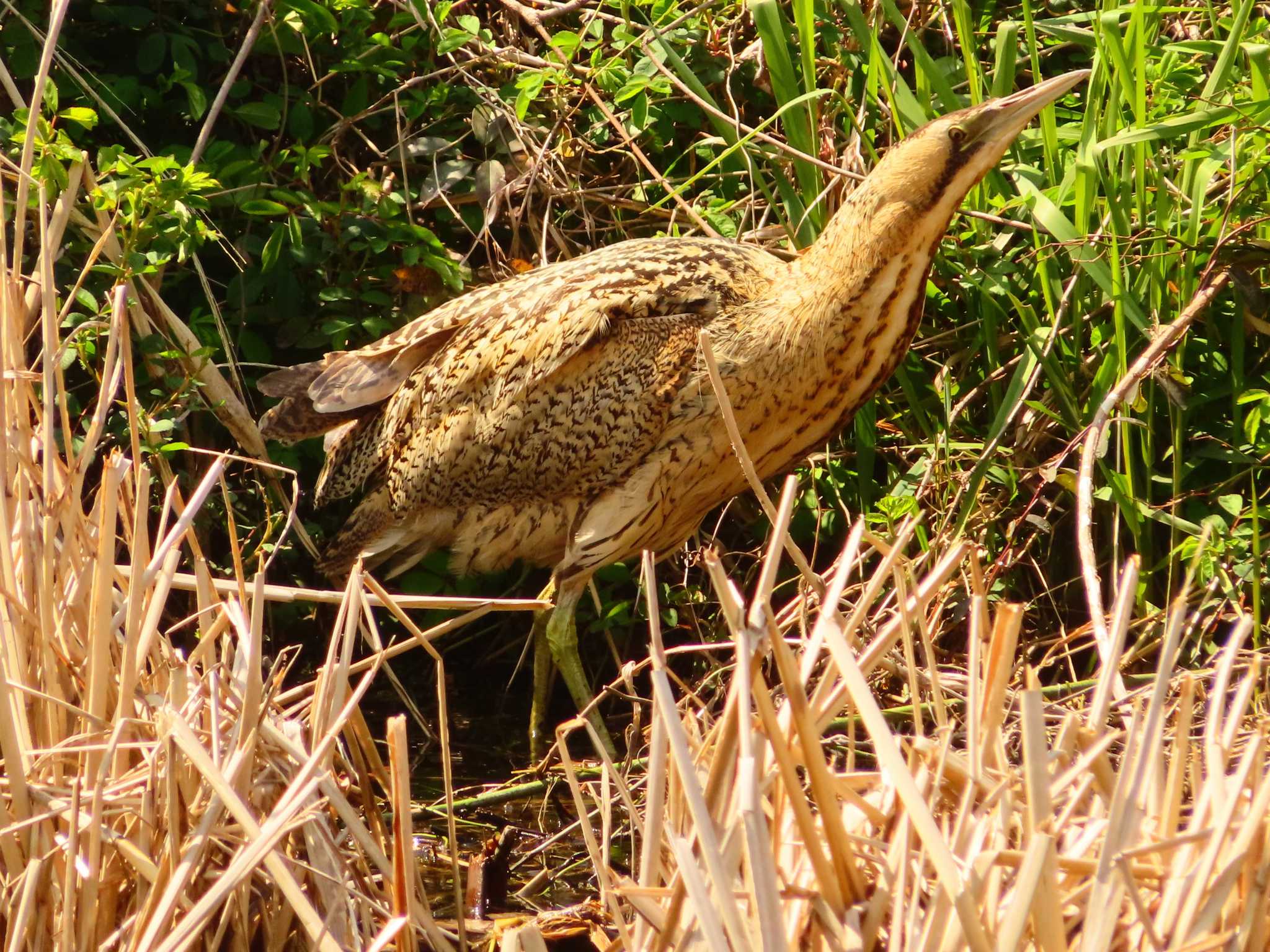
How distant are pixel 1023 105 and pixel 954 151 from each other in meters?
0.16

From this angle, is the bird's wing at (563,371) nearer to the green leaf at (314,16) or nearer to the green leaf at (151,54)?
the green leaf at (314,16)

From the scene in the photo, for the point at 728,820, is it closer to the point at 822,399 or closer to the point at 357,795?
the point at 357,795

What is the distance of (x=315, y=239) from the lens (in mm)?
3781

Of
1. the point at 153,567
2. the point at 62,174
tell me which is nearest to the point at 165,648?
the point at 153,567

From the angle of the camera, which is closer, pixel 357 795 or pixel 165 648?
pixel 165 648

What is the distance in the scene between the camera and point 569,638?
373 centimetres

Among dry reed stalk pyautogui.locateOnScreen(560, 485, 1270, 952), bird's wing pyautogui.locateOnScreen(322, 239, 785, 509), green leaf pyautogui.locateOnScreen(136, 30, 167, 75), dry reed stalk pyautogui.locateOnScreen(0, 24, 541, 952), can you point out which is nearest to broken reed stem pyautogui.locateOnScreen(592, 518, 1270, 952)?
dry reed stalk pyautogui.locateOnScreen(560, 485, 1270, 952)

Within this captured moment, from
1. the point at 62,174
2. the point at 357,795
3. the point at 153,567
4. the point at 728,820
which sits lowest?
the point at 357,795

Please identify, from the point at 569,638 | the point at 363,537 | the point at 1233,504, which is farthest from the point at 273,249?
the point at 1233,504

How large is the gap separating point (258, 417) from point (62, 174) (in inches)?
43.3

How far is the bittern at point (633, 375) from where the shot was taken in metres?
3.35

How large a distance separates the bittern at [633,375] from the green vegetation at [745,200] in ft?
0.60

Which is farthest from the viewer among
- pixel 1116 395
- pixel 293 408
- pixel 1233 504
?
pixel 293 408

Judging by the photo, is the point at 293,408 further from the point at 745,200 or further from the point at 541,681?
the point at 745,200
